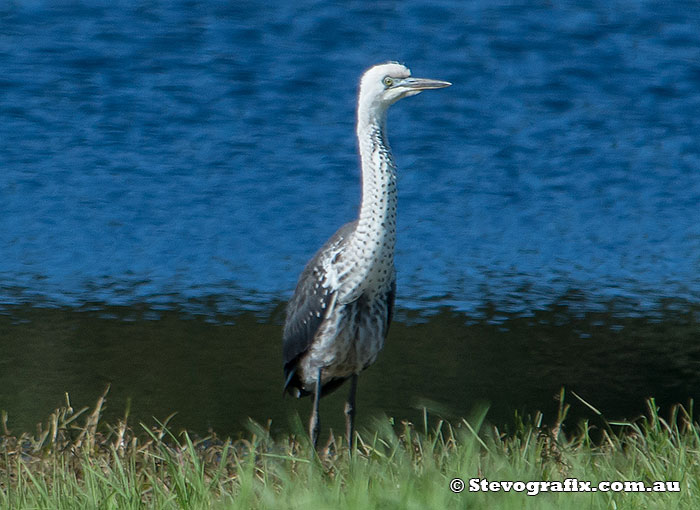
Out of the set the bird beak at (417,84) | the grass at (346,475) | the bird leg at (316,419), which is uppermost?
the bird beak at (417,84)

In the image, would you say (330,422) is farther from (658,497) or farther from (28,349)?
(658,497)

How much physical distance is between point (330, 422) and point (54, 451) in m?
2.56

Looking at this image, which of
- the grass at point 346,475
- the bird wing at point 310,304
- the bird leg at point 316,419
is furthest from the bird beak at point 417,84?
the grass at point 346,475

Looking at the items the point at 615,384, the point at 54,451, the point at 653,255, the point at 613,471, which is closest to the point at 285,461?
the point at 54,451

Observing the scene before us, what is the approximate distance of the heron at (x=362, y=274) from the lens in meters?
6.31

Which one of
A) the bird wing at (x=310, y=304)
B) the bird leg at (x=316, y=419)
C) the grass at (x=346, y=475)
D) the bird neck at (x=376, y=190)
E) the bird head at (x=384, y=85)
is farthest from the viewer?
the bird leg at (x=316, y=419)

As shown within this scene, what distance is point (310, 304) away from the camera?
21.7 feet

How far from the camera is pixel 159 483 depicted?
17.8ft

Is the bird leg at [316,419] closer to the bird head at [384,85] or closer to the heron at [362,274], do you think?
the heron at [362,274]

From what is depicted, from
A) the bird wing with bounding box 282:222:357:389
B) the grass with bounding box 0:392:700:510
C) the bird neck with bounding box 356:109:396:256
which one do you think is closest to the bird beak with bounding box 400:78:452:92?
the bird neck with bounding box 356:109:396:256

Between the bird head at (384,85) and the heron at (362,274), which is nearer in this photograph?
the heron at (362,274)

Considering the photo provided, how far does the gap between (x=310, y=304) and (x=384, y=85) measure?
1.15m

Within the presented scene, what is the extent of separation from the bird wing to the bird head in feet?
2.05

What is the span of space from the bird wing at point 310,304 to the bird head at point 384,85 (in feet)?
2.05
